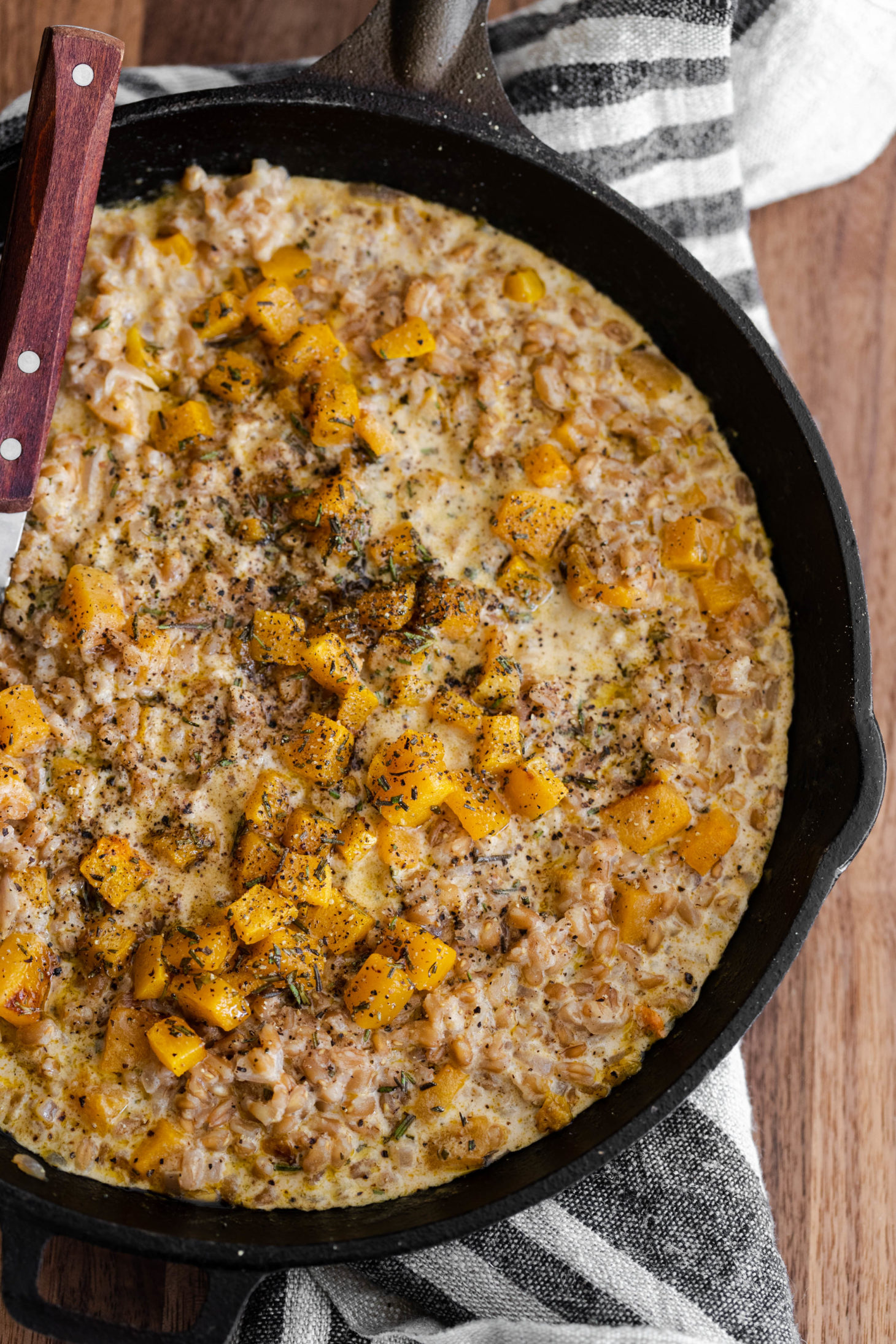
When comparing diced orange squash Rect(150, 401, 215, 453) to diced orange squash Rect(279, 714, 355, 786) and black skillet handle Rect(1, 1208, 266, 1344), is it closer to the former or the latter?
diced orange squash Rect(279, 714, 355, 786)

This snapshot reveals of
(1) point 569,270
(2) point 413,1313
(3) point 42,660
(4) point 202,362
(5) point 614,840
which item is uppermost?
(1) point 569,270

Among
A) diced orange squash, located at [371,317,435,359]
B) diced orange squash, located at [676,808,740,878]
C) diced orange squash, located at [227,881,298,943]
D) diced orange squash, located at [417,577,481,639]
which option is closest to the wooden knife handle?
diced orange squash, located at [371,317,435,359]

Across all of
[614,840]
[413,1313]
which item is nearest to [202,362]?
[614,840]

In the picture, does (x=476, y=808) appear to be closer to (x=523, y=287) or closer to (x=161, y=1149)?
(x=161, y=1149)

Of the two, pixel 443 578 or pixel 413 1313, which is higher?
pixel 443 578

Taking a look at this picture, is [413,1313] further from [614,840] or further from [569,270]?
[569,270]

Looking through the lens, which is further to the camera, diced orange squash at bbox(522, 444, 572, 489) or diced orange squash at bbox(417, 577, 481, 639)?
diced orange squash at bbox(522, 444, 572, 489)
